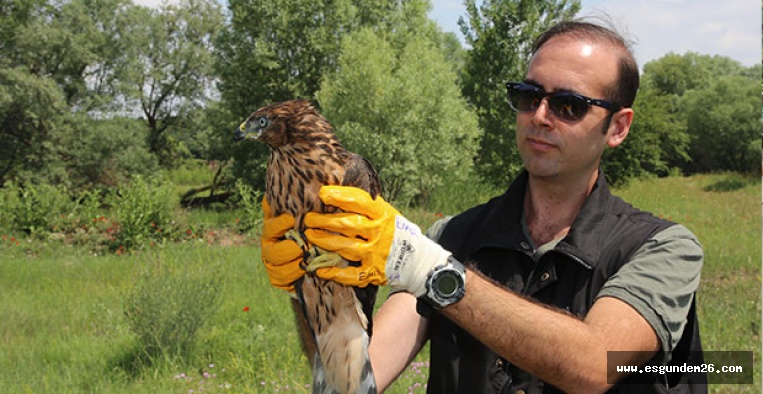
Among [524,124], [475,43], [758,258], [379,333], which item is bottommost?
[758,258]

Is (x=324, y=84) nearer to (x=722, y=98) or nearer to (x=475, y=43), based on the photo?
(x=475, y=43)

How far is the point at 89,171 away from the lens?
1144 inches

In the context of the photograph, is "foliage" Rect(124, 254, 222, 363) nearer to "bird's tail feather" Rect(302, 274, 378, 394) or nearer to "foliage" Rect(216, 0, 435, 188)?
"bird's tail feather" Rect(302, 274, 378, 394)

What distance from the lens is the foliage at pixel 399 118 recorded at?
18062 millimetres

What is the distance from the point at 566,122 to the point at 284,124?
119 centimetres

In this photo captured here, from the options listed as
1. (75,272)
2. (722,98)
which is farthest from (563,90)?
(722,98)

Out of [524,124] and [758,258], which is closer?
[524,124]

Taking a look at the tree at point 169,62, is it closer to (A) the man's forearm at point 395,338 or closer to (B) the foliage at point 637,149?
(B) the foliage at point 637,149

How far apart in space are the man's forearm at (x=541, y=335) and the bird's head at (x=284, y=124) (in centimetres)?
85

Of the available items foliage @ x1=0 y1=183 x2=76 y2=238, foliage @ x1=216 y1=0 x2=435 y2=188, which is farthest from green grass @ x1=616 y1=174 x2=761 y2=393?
foliage @ x1=0 y1=183 x2=76 y2=238

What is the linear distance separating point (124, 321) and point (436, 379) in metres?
6.02

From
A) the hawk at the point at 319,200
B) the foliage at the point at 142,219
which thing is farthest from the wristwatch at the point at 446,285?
the foliage at the point at 142,219

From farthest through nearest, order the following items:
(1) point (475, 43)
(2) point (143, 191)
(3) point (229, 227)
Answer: (1) point (475, 43), (3) point (229, 227), (2) point (143, 191)

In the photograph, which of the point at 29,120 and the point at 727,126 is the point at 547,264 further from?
the point at 727,126
